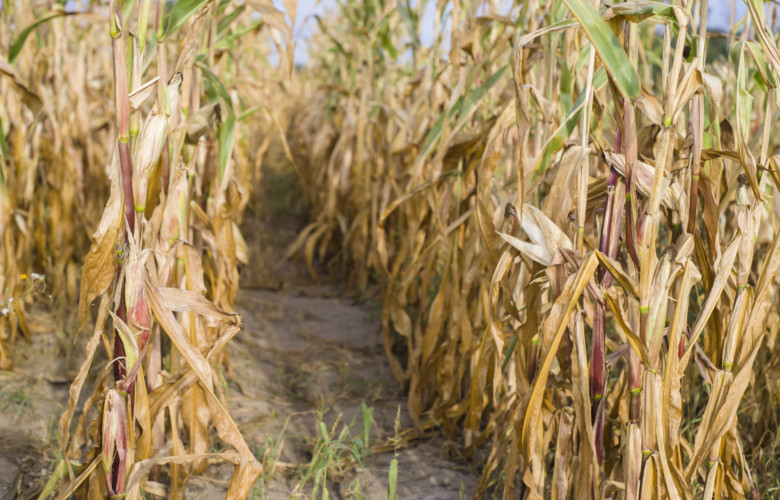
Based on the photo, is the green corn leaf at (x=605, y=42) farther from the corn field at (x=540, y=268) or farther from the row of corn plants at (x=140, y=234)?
the row of corn plants at (x=140, y=234)

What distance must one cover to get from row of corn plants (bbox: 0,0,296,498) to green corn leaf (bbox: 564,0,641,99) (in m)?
Result: 0.45

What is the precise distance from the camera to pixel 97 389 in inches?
40.6

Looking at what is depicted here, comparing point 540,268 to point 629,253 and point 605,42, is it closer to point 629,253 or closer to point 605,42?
point 629,253

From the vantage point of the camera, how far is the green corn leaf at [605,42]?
0.77 metres

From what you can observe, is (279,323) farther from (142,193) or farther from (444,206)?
(142,193)

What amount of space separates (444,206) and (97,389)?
0.92 metres

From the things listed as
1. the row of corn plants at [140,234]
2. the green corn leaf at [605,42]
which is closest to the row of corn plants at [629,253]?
the green corn leaf at [605,42]

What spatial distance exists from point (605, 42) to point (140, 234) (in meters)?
0.70

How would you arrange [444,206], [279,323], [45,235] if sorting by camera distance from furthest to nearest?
[279,323]
[45,235]
[444,206]

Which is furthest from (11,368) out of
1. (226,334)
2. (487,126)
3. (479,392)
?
(487,126)

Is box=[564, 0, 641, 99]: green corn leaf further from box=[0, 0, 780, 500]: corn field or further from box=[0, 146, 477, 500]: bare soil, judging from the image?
box=[0, 146, 477, 500]: bare soil

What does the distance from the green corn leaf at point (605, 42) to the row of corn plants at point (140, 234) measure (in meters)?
0.45

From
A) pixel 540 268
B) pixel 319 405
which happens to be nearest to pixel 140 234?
pixel 540 268

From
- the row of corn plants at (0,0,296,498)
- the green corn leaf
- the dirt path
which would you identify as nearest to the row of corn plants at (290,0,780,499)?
the green corn leaf
